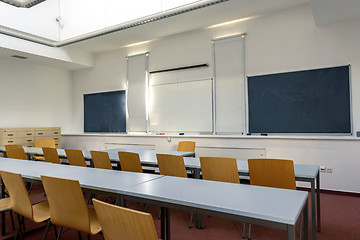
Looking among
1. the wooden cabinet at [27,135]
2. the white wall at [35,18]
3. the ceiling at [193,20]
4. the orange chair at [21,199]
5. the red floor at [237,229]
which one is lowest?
the red floor at [237,229]

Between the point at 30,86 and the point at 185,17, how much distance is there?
4946 millimetres

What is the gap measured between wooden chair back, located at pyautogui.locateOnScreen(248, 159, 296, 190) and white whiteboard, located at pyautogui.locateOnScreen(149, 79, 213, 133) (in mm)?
3160

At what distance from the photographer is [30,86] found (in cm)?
723

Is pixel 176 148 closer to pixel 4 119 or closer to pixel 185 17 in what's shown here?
pixel 185 17

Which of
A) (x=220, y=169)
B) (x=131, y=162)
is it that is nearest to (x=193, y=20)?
(x=131, y=162)

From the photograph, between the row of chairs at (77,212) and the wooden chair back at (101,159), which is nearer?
the row of chairs at (77,212)

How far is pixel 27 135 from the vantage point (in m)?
6.62

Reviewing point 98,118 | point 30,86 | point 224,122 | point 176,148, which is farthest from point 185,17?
point 30,86

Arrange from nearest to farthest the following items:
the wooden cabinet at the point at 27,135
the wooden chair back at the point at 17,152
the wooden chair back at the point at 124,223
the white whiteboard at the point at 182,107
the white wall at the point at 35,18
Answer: the wooden chair back at the point at 124,223 → the wooden chair back at the point at 17,152 → the white wall at the point at 35,18 → the white whiteboard at the point at 182,107 → the wooden cabinet at the point at 27,135

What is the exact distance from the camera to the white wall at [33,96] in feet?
22.0

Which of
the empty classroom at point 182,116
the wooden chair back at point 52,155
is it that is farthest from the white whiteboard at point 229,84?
the wooden chair back at point 52,155

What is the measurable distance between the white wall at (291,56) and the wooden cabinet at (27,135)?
2.25m

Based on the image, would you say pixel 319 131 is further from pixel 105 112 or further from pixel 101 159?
pixel 105 112

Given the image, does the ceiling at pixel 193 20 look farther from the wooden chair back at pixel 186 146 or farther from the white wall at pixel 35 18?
the wooden chair back at pixel 186 146
